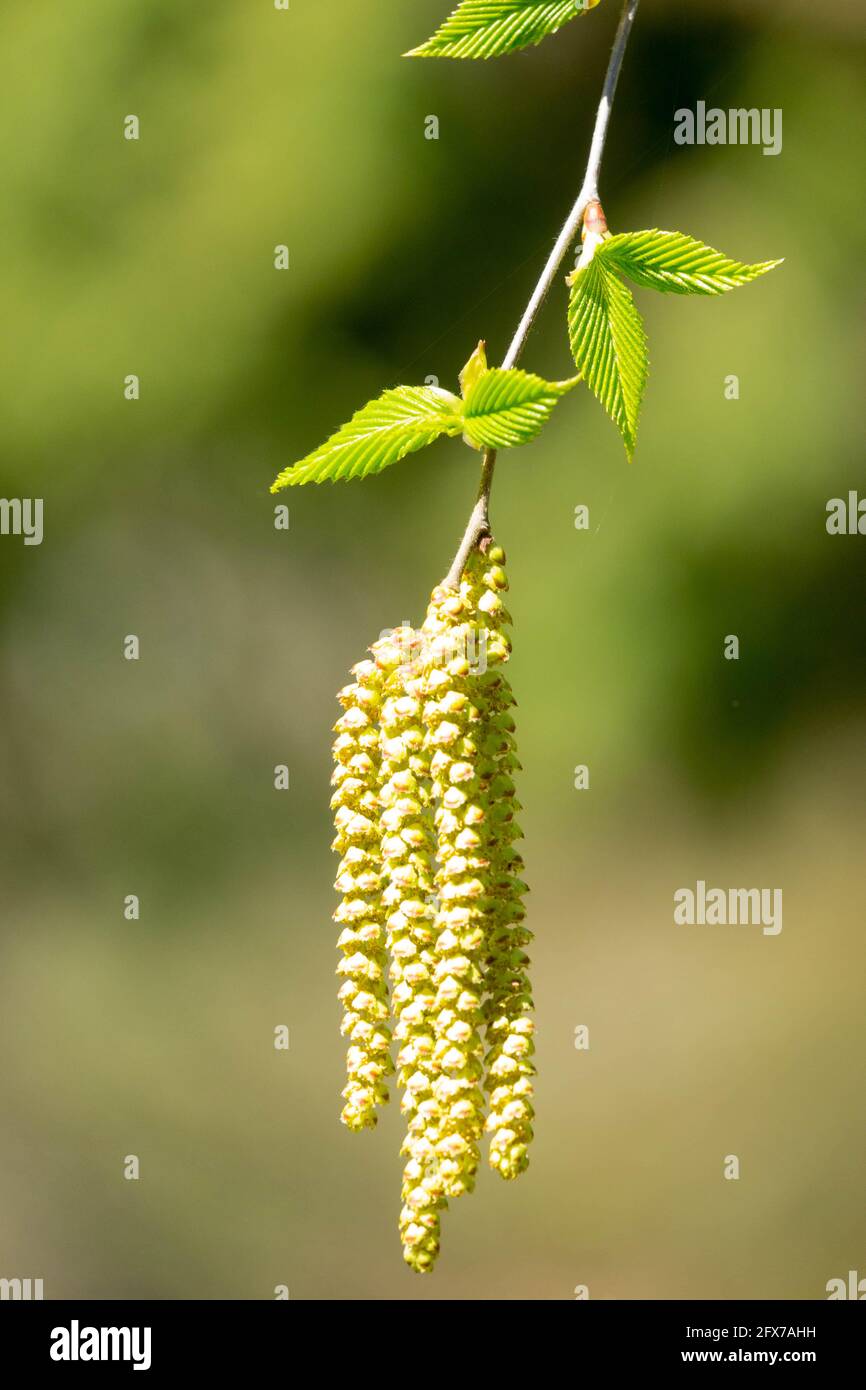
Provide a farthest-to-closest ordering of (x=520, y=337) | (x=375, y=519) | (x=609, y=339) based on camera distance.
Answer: (x=375, y=519) → (x=609, y=339) → (x=520, y=337)

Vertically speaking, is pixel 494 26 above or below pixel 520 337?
above

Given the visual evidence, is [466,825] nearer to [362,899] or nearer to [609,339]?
[362,899]

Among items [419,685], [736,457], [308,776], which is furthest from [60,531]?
[419,685]

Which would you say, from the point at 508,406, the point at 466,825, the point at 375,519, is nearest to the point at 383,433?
the point at 508,406

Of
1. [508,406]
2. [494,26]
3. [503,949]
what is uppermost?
[494,26]

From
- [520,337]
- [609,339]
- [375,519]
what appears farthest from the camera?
[375,519]

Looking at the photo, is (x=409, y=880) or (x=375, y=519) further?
(x=375, y=519)

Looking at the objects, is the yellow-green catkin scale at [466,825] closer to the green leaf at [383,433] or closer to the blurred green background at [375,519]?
the green leaf at [383,433]
